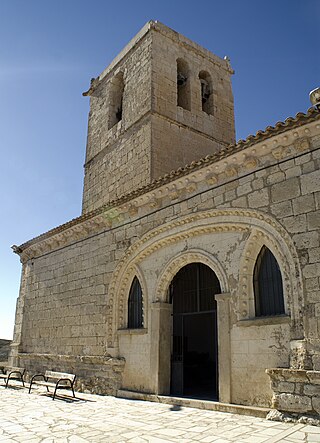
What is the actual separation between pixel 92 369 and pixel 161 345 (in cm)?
218

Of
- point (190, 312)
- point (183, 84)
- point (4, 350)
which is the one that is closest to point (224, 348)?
point (190, 312)

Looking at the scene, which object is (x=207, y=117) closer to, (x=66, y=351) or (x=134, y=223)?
(x=134, y=223)

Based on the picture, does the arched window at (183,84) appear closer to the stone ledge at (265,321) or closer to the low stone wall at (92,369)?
the low stone wall at (92,369)

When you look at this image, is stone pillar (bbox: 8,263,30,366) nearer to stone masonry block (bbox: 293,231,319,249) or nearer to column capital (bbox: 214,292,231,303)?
column capital (bbox: 214,292,231,303)

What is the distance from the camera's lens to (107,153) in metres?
13.1

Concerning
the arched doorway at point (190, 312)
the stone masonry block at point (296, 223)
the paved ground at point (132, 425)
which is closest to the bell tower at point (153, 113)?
the arched doorway at point (190, 312)

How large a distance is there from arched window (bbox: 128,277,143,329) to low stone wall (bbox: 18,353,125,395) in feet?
2.68

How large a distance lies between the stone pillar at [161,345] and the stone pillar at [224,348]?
1.49 metres

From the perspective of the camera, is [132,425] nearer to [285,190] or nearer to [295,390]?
[295,390]

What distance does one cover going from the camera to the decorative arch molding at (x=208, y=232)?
5.59 metres

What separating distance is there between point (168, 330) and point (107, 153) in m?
7.34

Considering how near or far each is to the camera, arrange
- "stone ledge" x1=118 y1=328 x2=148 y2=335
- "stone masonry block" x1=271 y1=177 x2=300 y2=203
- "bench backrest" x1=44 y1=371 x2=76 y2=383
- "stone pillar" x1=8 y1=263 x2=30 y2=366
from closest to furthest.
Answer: "stone masonry block" x1=271 y1=177 x2=300 y2=203
"stone ledge" x1=118 y1=328 x2=148 y2=335
"bench backrest" x1=44 y1=371 x2=76 y2=383
"stone pillar" x1=8 y1=263 x2=30 y2=366

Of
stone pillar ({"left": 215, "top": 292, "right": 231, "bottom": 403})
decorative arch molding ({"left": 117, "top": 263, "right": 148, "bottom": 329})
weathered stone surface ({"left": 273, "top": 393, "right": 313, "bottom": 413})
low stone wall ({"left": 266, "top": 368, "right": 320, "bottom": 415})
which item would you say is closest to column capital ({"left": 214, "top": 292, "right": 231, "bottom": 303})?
stone pillar ({"left": 215, "top": 292, "right": 231, "bottom": 403})

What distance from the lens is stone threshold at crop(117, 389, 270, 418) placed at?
5.54m
